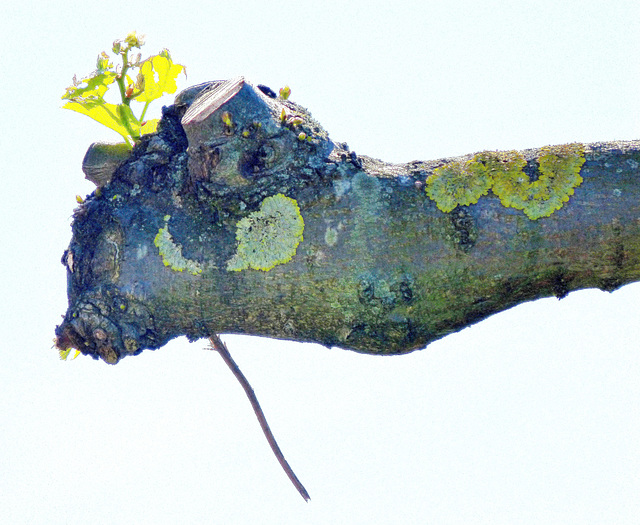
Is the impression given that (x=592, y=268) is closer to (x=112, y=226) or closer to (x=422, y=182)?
(x=422, y=182)

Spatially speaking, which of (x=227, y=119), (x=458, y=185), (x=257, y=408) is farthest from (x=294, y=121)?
(x=257, y=408)

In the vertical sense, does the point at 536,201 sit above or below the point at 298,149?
below

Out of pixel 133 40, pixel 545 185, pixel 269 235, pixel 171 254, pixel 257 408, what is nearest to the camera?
pixel 545 185

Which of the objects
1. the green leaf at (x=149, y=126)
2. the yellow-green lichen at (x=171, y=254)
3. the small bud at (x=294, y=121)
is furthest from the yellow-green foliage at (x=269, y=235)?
the green leaf at (x=149, y=126)

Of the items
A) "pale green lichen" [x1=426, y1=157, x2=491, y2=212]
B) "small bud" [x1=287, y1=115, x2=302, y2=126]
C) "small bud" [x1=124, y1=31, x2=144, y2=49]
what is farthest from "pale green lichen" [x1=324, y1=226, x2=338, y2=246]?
"small bud" [x1=124, y1=31, x2=144, y2=49]

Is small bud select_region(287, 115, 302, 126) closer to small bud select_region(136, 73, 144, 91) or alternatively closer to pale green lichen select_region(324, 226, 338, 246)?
pale green lichen select_region(324, 226, 338, 246)

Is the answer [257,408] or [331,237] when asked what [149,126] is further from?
[257,408]

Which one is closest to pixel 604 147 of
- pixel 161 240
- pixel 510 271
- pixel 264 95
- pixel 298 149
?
pixel 510 271
